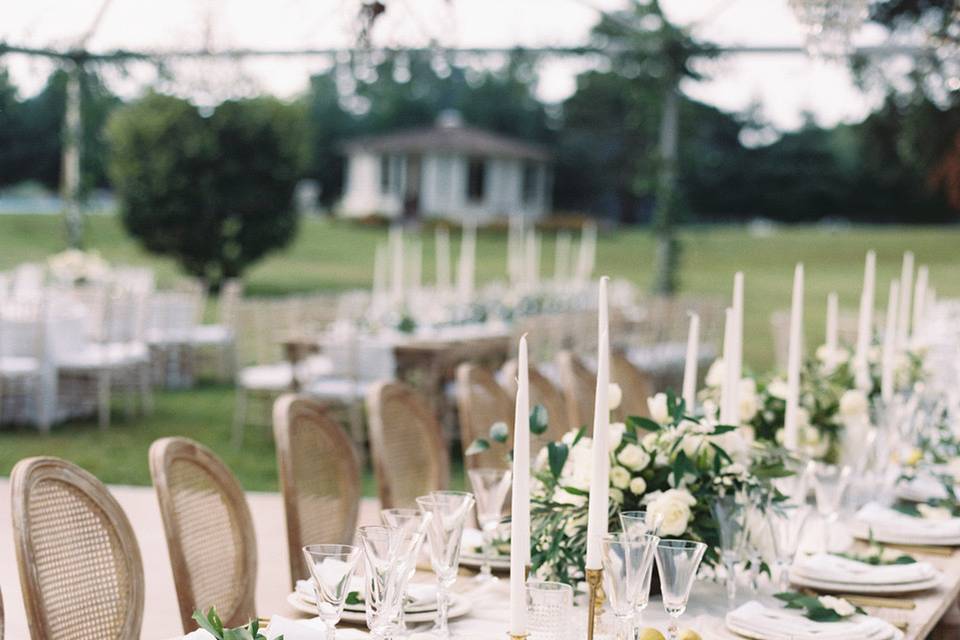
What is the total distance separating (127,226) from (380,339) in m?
9.65

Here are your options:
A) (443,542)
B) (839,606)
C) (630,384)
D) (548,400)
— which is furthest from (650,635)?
(630,384)

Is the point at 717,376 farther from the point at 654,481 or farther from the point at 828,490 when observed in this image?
the point at 654,481

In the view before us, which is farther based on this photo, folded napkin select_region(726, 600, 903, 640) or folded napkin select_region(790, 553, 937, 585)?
folded napkin select_region(790, 553, 937, 585)

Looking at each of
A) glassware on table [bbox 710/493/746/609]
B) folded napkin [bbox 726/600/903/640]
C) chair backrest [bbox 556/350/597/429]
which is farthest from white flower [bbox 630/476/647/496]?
chair backrest [bbox 556/350/597/429]

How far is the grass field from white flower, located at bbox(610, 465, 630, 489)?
294 inches

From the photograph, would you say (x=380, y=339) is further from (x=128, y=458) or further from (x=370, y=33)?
(x=370, y=33)

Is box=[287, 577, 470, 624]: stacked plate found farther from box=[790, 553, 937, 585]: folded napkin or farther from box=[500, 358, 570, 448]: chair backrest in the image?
box=[500, 358, 570, 448]: chair backrest

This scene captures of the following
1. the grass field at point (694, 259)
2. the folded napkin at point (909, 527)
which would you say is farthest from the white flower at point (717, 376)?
the grass field at point (694, 259)

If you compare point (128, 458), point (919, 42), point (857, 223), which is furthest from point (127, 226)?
point (857, 223)

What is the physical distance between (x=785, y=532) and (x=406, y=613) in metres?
0.73

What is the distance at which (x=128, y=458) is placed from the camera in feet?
24.3

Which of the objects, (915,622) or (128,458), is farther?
(128,458)

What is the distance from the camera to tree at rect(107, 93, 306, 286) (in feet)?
52.8

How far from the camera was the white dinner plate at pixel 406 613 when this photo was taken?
2242 mm
